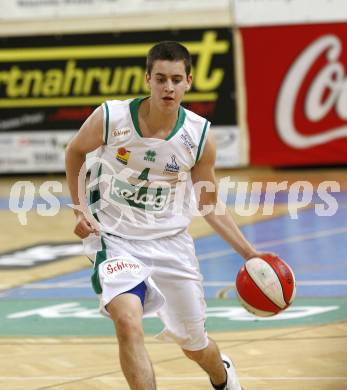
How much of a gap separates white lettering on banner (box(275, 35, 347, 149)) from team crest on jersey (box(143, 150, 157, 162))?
13825 mm

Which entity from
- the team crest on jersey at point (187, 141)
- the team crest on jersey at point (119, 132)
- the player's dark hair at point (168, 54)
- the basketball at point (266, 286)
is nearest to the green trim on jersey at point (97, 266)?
the team crest on jersey at point (119, 132)

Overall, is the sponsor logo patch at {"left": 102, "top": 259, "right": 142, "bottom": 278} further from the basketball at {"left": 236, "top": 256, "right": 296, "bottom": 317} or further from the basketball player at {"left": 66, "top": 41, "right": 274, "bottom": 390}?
the basketball at {"left": 236, "top": 256, "right": 296, "bottom": 317}

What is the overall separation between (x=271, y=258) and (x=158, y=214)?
82 centimetres

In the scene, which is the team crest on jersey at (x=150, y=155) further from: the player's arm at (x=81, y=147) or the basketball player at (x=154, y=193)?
the player's arm at (x=81, y=147)

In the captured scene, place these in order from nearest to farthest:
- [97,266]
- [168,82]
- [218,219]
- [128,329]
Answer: [128,329]
[168,82]
[97,266]
[218,219]

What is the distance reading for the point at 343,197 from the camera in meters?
18.4

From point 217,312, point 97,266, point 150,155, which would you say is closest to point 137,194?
point 150,155

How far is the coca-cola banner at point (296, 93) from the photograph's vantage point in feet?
68.1

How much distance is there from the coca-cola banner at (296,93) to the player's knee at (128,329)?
1470 cm

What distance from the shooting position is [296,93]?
2097 centimetres

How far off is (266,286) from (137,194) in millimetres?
1053

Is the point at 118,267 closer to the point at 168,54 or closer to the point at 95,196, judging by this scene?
the point at 95,196

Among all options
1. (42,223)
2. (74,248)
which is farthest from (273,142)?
(74,248)

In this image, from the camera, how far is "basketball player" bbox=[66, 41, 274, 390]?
7.18m
